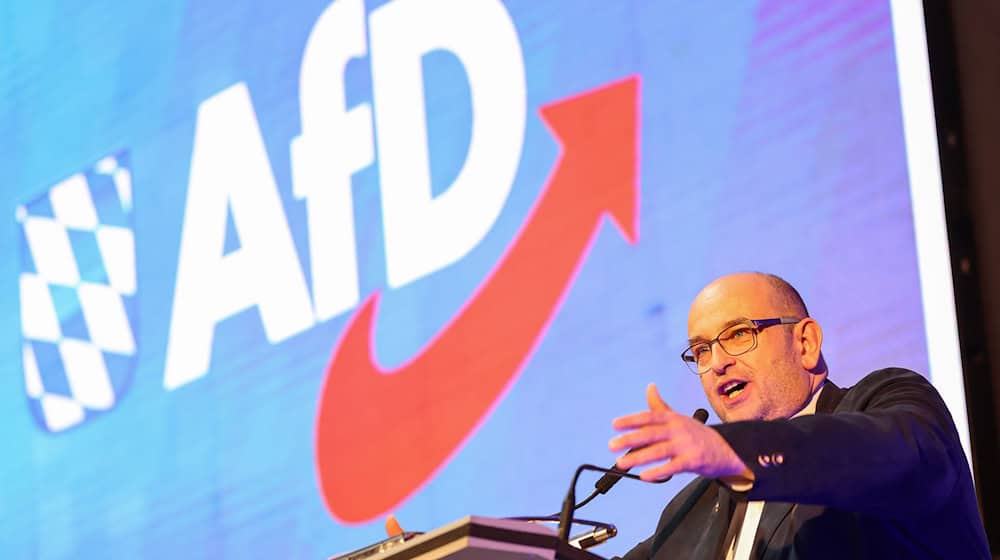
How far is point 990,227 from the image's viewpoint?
281 centimetres

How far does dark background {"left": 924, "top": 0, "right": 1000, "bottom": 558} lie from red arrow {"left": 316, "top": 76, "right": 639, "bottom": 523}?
75 centimetres

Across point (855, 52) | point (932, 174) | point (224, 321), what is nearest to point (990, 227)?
point (932, 174)

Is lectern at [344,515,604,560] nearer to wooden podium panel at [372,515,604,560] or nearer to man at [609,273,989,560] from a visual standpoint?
wooden podium panel at [372,515,604,560]

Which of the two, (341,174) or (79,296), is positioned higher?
(79,296)

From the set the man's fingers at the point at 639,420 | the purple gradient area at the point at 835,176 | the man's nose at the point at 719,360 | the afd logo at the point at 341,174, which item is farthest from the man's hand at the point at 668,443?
the afd logo at the point at 341,174

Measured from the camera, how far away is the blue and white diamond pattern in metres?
4.57

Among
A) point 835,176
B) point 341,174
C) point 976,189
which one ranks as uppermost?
point 341,174

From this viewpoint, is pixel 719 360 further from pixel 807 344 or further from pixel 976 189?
pixel 976 189

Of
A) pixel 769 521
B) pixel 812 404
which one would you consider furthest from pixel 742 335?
pixel 769 521

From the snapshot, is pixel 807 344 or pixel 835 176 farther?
pixel 835 176

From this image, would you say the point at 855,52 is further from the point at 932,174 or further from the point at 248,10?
the point at 248,10

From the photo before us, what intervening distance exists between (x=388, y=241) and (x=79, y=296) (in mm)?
1455

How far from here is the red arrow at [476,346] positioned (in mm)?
3332

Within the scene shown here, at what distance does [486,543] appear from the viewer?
169cm
